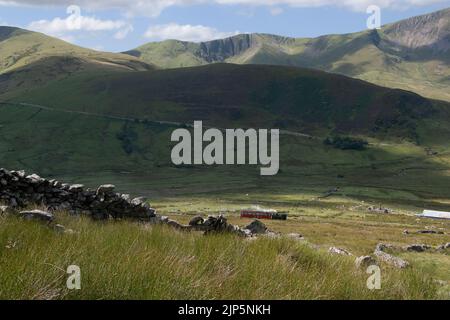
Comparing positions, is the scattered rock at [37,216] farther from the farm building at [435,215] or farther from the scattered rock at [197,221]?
the farm building at [435,215]

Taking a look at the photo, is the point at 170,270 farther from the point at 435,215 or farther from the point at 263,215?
the point at 435,215

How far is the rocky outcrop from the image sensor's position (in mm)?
16047

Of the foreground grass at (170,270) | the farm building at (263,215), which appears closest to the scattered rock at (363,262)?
the foreground grass at (170,270)

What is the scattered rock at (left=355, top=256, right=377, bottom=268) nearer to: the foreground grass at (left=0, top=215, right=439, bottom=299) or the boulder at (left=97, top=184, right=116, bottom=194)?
the foreground grass at (left=0, top=215, right=439, bottom=299)

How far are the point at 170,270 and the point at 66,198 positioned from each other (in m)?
11.6

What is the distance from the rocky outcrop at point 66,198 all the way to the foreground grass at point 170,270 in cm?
735

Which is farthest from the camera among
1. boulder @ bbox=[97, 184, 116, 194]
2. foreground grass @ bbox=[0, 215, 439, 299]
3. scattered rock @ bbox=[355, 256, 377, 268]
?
boulder @ bbox=[97, 184, 116, 194]

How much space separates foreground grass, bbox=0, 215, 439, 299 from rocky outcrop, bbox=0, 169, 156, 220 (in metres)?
7.35

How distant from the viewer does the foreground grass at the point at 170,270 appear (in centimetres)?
640

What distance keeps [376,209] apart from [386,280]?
107185 millimetres

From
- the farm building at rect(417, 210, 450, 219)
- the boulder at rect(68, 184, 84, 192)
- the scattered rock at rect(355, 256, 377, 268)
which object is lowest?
the farm building at rect(417, 210, 450, 219)

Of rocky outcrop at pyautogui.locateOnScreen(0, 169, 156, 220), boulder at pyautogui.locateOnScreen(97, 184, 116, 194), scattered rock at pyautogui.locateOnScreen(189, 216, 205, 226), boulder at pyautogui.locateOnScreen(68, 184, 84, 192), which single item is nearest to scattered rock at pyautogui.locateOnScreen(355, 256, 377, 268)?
scattered rock at pyautogui.locateOnScreen(189, 216, 205, 226)
